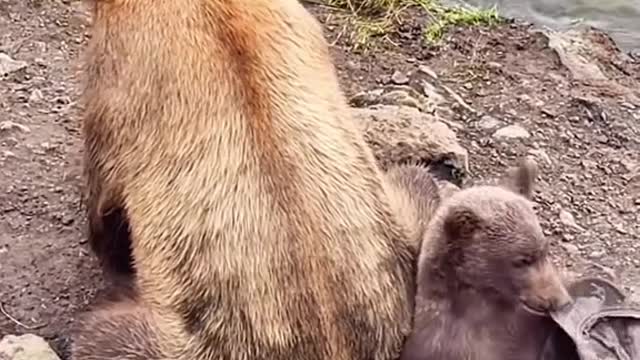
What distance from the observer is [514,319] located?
5.05 meters

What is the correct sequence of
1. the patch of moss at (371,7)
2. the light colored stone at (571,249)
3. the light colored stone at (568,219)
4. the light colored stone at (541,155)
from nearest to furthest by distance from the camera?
the light colored stone at (571,249)
the light colored stone at (568,219)
the light colored stone at (541,155)
the patch of moss at (371,7)

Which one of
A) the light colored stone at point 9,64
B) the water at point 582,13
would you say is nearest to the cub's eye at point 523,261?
the light colored stone at point 9,64

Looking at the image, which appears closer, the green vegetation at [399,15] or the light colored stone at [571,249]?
the light colored stone at [571,249]

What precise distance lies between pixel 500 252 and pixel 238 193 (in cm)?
83

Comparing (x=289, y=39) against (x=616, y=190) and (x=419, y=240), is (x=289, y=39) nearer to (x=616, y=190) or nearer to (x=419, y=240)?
(x=419, y=240)

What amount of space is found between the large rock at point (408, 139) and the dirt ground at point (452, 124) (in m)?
0.40

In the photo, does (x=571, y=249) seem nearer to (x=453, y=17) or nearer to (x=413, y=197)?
(x=413, y=197)

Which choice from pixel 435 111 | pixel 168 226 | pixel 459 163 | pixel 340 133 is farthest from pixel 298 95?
pixel 435 111

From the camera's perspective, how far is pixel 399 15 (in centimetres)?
797

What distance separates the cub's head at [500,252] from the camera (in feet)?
16.3

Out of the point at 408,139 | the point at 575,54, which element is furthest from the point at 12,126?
the point at 575,54

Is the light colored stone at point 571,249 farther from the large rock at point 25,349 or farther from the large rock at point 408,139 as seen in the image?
the large rock at point 25,349

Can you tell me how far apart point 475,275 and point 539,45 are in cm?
307

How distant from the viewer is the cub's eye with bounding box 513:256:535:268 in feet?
16.3
